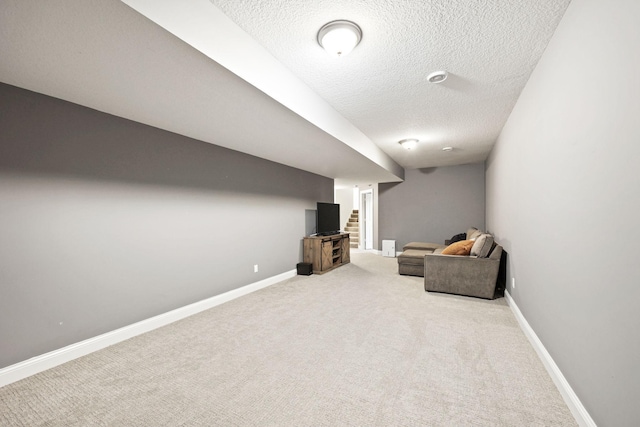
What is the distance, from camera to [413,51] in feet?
7.05

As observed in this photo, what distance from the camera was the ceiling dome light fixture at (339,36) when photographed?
6.02ft

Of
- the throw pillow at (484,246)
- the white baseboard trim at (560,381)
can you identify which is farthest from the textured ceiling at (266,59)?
the white baseboard trim at (560,381)

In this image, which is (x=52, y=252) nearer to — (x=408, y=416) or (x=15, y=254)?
(x=15, y=254)

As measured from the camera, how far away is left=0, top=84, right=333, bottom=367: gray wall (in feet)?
6.72

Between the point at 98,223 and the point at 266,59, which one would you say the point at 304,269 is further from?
the point at 266,59

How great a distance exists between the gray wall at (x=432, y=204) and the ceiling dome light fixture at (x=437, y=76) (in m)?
5.05

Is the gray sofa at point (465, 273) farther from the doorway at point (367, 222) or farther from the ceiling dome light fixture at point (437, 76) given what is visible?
the doorway at point (367, 222)

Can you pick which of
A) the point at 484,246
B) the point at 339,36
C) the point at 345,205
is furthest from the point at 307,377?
the point at 345,205

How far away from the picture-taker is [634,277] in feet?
3.45

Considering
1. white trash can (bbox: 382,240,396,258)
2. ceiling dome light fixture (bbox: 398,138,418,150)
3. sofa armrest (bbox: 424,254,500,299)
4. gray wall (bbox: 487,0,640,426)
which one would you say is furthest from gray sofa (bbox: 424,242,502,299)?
white trash can (bbox: 382,240,396,258)

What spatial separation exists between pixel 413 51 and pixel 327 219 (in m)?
4.20

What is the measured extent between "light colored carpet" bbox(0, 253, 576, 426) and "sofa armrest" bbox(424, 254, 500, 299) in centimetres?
67

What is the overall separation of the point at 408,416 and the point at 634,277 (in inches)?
50.8

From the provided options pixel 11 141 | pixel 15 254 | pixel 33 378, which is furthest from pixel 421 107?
pixel 33 378
